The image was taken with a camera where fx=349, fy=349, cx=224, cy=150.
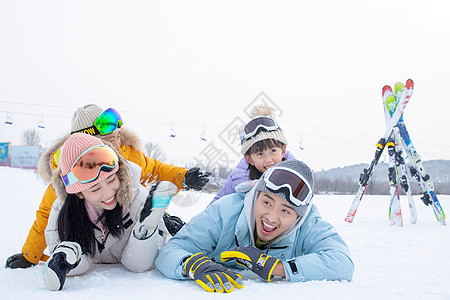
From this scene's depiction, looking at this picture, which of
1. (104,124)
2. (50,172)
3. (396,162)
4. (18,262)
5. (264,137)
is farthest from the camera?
(396,162)

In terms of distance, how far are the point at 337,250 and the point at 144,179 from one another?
6.08ft

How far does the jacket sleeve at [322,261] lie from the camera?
1919mm

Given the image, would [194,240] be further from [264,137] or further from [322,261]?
[264,137]

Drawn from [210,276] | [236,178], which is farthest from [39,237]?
[236,178]

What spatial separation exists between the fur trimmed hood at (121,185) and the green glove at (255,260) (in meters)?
0.73

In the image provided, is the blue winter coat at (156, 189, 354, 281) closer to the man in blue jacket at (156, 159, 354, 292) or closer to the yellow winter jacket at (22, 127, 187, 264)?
the man in blue jacket at (156, 159, 354, 292)

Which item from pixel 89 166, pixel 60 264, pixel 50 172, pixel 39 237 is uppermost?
pixel 89 166

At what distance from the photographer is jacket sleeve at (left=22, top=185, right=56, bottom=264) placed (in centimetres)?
238

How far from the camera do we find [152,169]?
11.0ft

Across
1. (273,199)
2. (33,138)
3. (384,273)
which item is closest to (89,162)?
(273,199)

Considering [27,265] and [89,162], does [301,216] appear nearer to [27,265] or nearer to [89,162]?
[89,162]

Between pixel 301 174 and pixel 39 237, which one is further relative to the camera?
pixel 39 237

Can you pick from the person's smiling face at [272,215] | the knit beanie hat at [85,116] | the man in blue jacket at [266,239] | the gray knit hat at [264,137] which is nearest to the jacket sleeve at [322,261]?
the man in blue jacket at [266,239]

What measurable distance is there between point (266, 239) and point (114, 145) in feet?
5.06
